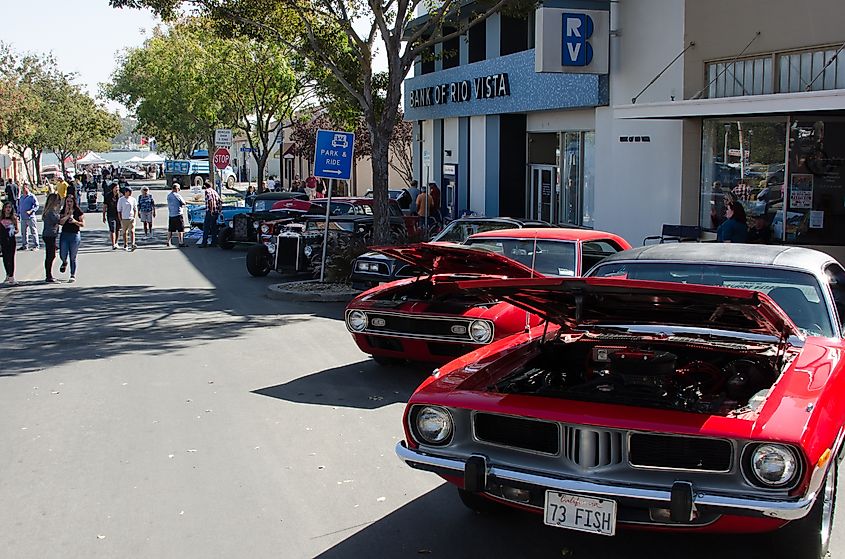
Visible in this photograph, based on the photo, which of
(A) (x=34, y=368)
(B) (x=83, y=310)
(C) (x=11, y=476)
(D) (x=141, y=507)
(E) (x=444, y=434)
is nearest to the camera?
(E) (x=444, y=434)

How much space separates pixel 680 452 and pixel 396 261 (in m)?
9.28

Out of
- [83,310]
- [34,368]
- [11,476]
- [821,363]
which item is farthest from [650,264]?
[83,310]

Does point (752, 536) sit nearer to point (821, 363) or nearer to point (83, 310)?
point (821, 363)

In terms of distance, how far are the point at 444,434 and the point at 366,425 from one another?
9.71 feet

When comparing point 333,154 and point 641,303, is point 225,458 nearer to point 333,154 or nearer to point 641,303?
point 641,303

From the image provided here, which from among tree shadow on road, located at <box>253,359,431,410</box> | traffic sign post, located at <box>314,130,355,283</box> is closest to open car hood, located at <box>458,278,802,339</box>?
tree shadow on road, located at <box>253,359,431,410</box>

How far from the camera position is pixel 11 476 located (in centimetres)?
671

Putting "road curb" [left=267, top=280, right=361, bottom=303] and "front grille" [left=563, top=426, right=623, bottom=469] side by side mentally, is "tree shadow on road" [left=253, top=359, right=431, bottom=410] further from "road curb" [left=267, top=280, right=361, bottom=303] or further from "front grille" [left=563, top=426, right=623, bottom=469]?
"road curb" [left=267, top=280, right=361, bottom=303]

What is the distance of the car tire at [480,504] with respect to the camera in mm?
5668

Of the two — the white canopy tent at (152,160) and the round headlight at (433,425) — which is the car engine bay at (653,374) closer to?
the round headlight at (433,425)

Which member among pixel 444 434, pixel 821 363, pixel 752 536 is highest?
pixel 821 363

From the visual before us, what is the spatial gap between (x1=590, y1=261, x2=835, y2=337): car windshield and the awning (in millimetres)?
7813

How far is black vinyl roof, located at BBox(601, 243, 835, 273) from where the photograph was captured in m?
6.40

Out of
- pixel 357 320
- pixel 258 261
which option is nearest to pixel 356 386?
pixel 357 320
